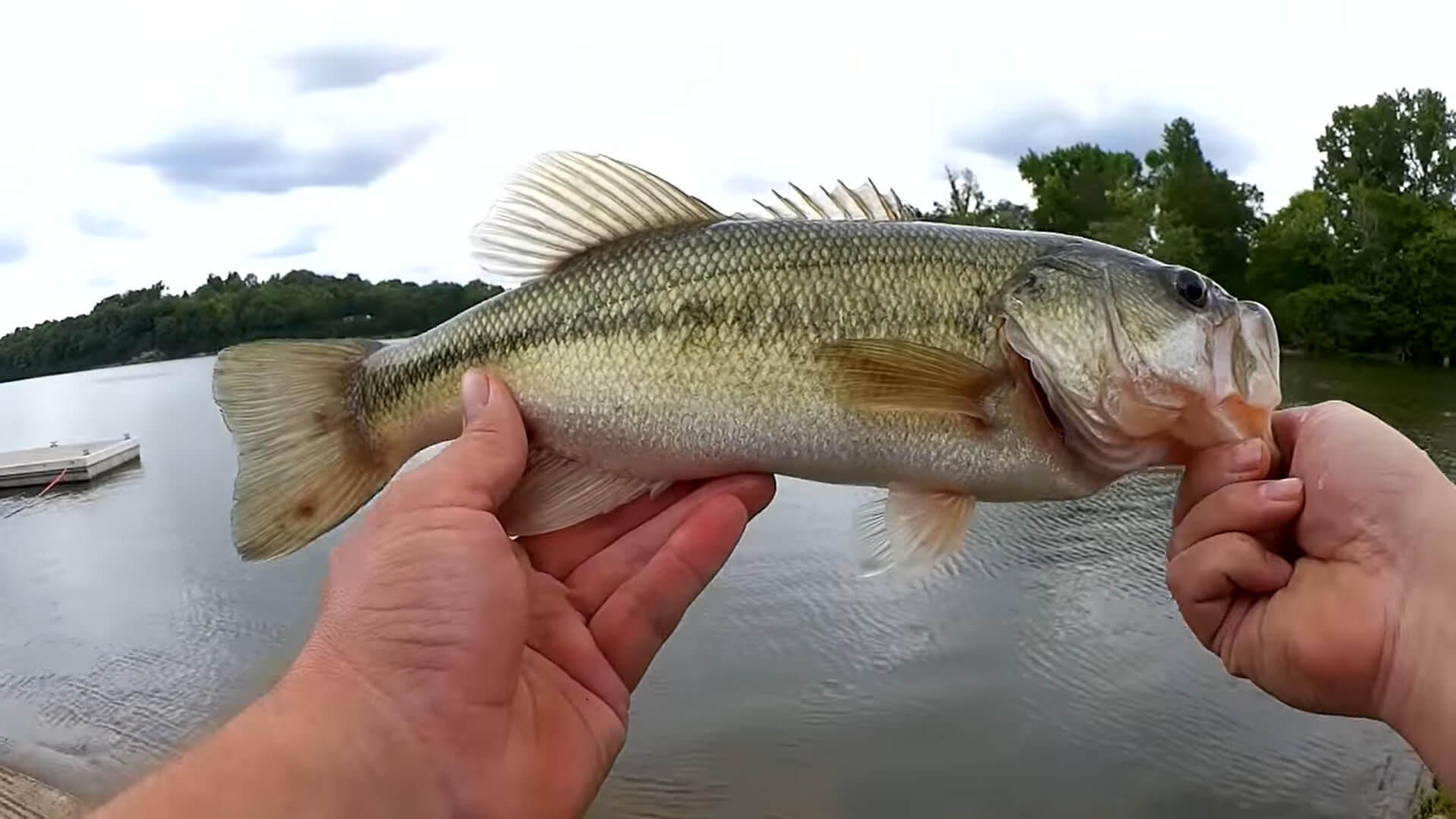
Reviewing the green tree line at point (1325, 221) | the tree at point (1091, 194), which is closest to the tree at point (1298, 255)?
the green tree line at point (1325, 221)

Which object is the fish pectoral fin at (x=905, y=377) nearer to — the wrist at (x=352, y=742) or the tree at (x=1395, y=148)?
the wrist at (x=352, y=742)

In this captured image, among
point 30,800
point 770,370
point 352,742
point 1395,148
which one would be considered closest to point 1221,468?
point 770,370

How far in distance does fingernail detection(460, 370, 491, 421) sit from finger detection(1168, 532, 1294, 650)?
7.18 ft

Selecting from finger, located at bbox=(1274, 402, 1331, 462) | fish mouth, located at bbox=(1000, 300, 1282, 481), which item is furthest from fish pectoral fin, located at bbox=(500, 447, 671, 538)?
finger, located at bbox=(1274, 402, 1331, 462)

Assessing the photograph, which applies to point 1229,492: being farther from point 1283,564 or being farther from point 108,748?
point 108,748

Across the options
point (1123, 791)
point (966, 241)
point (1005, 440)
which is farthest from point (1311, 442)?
point (1123, 791)

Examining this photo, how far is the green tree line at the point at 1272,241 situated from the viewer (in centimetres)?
4847

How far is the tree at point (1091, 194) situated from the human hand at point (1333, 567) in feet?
139

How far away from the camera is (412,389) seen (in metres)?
3.24

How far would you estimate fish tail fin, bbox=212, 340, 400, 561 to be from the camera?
10.4 feet

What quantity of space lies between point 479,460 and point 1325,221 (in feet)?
219

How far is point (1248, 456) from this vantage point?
9.03 ft

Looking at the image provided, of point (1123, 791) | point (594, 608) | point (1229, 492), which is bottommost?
point (1123, 791)

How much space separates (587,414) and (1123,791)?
447 inches
